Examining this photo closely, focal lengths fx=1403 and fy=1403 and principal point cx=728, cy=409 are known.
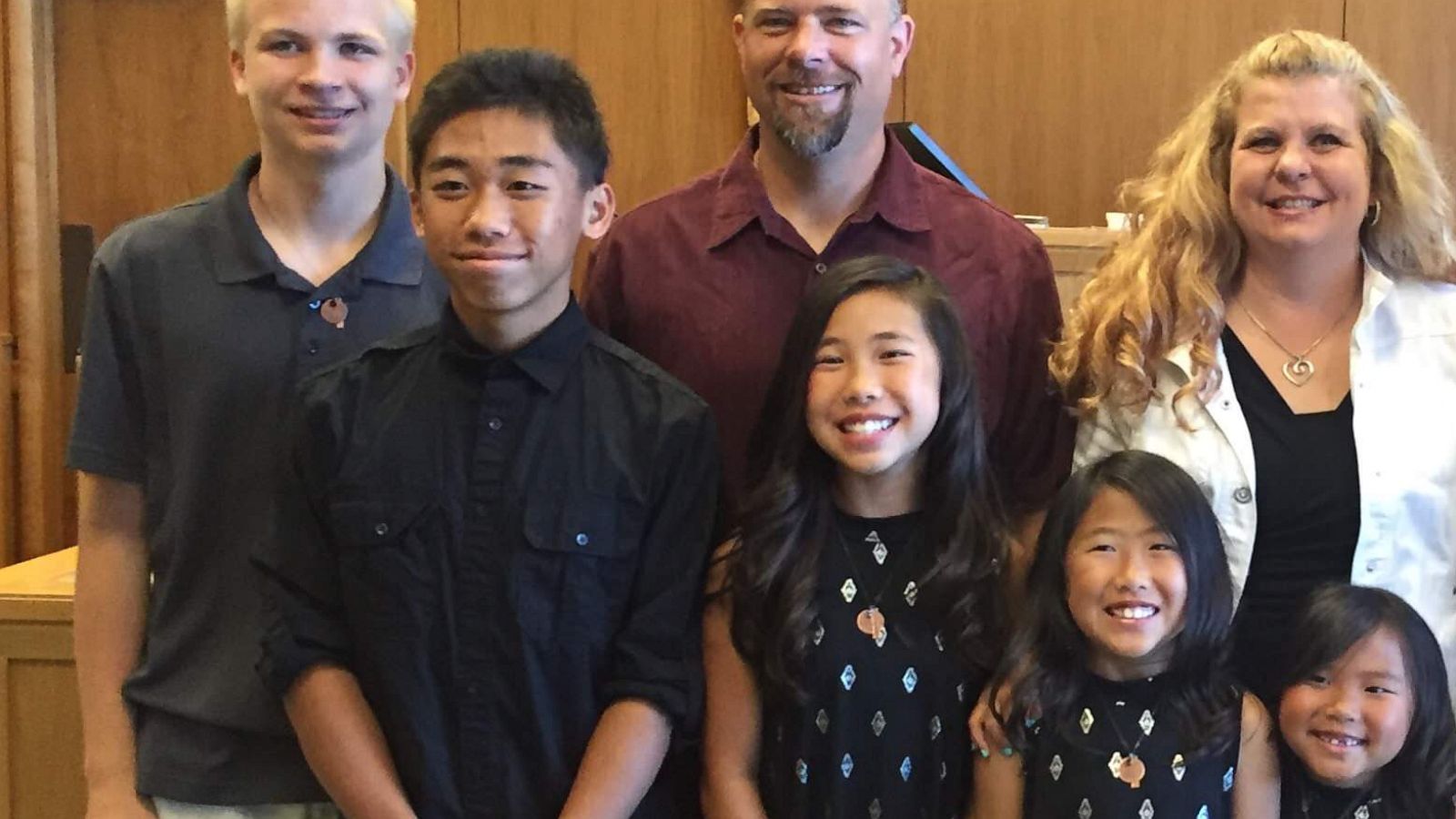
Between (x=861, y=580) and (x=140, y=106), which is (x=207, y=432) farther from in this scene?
(x=140, y=106)

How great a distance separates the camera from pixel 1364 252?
6.08 feet

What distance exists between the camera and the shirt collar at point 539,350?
4.95 feet

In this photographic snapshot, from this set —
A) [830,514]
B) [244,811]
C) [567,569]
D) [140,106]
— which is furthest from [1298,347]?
[140,106]

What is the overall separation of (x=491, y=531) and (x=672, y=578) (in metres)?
0.20

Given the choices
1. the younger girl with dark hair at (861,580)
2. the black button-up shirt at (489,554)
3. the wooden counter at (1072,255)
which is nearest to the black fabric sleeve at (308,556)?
the black button-up shirt at (489,554)

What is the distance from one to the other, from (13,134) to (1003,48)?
2819mm

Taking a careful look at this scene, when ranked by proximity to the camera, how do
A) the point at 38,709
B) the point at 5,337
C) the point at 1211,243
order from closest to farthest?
1. the point at 1211,243
2. the point at 38,709
3. the point at 5,337

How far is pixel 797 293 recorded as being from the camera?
1.81m

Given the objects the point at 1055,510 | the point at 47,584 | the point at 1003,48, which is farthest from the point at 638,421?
the point at 1003,48

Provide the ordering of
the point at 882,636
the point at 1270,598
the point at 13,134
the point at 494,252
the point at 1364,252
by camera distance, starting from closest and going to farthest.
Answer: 1. the point at 494,252
2. the point at 882,636
3. the point at 1270,598
4. the point at 1364,252
5. the point at 13,134

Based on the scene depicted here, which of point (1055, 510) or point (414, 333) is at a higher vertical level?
point (414, 333)

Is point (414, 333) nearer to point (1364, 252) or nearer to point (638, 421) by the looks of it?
point (638, 421)

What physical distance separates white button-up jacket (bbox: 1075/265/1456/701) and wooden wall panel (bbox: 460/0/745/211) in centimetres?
253

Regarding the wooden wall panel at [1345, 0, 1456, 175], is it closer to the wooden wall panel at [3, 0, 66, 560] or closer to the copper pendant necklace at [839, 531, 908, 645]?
the copper pendant necklace at [839, 531, 908, 645]
